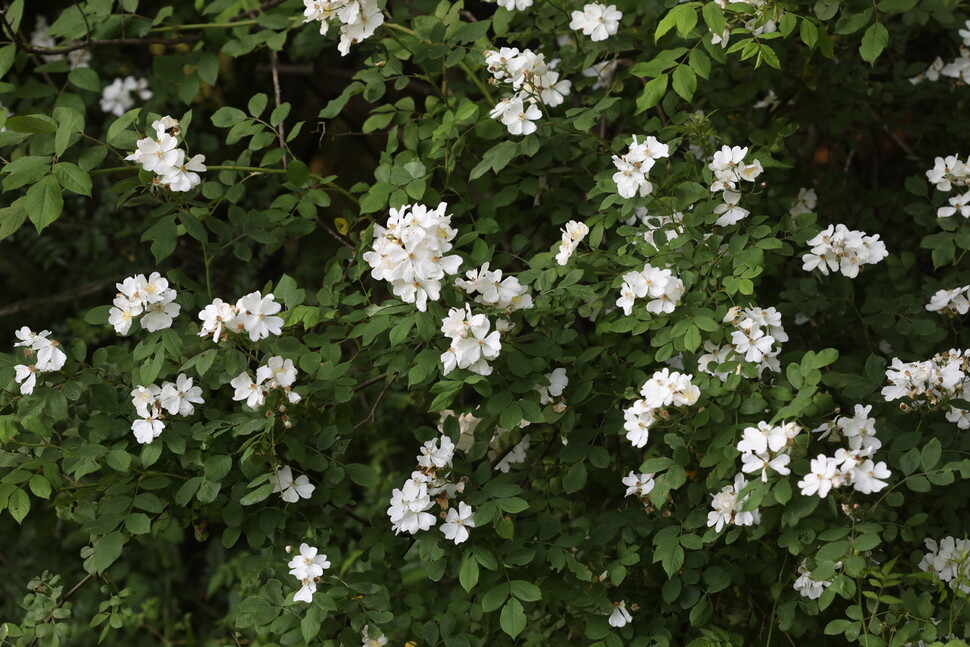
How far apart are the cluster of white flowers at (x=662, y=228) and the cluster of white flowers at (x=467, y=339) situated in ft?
1.28

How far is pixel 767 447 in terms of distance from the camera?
4.90 ft

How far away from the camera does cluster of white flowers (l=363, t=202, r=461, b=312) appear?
4.97 feet

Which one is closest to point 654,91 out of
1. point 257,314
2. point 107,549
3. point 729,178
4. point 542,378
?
point 729,178

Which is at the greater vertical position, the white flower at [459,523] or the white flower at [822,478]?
the white flower at [822,478]

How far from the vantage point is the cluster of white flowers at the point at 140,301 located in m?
1.67

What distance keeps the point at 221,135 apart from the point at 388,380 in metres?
1.87

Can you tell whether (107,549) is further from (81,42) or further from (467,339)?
(81,42)

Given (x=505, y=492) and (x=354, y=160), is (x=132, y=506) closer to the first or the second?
(x=505, y=492)

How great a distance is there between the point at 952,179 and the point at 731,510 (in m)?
0.92

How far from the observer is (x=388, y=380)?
188cm

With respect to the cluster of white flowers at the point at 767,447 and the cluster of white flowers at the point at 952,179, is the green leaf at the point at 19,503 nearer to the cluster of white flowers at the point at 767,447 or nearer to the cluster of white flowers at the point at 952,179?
the cluster of white flowers at the point at 767,447

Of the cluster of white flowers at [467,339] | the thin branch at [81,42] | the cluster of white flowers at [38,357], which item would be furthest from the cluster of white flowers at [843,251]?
the thin branch at [81,42]

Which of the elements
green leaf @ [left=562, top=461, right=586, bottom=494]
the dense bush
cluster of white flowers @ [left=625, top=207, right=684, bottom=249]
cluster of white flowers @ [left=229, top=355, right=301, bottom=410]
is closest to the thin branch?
the dense bush

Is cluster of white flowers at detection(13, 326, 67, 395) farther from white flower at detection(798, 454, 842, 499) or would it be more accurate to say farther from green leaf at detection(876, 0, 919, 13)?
green leaf at detection(876, 0, 919, 13)
